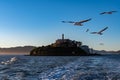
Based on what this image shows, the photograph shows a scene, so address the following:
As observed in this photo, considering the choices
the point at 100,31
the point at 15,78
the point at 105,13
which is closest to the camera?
the point at 15,78

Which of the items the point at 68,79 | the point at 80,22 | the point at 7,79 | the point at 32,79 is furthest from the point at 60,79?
the point at 80,22

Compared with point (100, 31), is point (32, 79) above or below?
below

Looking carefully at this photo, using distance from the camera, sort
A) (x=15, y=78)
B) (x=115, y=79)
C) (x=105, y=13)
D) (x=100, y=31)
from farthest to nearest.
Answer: (x=100, y=31) < (x=105, y=13) < (x=15, y=78) < (x=115, y=79)

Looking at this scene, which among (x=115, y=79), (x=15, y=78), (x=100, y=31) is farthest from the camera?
(x=100, y=31)

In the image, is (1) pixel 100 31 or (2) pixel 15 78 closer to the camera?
(2) pixel 15 78

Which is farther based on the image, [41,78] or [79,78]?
[41,78]

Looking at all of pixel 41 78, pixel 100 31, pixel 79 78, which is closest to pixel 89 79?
pixel 79 78

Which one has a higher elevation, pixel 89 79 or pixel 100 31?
pixel 100 31

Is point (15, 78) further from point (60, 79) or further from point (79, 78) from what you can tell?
point (79, 78)

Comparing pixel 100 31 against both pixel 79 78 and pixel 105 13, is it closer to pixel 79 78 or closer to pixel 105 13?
pixel 105 13
